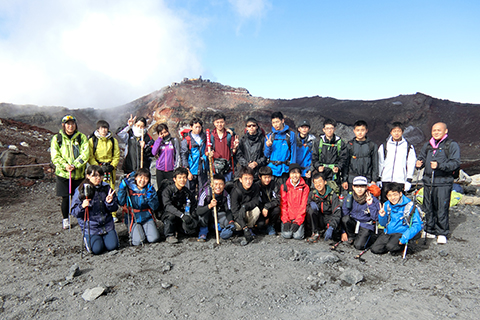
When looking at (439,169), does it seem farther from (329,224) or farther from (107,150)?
(107,150)

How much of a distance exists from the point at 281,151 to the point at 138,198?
2874mm

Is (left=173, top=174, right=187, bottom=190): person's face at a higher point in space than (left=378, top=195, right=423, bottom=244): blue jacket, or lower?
higher

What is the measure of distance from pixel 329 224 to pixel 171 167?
3390 mm

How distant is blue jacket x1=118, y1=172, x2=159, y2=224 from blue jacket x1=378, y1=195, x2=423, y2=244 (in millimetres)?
3906

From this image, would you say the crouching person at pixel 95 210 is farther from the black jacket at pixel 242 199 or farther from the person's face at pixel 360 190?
the person's face at pixel 360 190

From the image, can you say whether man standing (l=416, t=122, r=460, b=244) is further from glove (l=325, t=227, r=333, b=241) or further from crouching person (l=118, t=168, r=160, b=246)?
crouching person (l=118, t=168, r=160, b=246)

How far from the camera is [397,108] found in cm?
2097

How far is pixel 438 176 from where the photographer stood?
17.8ft

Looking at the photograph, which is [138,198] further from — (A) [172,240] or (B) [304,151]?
(B) [304,151]

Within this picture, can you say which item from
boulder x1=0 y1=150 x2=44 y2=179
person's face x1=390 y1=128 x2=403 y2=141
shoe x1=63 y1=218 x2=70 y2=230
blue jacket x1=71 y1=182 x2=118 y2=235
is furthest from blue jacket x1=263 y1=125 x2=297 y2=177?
boulder x1=0 y1=150 x2=44 y2=179

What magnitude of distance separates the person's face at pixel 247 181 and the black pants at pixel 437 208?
10.9 ft

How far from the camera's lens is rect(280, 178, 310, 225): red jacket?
215 inches

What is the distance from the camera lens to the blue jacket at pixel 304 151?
6.29 metres

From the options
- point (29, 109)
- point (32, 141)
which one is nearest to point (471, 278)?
point (32, 141)
